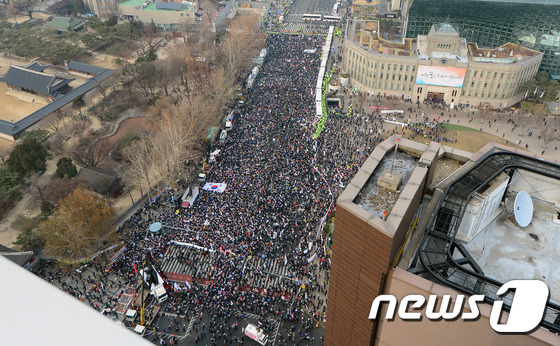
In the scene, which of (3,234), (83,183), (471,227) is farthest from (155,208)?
(471,227)

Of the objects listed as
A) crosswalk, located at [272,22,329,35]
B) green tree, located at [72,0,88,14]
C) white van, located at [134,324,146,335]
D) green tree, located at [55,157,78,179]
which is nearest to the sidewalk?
crosswalk, located at [272,22,329,35]

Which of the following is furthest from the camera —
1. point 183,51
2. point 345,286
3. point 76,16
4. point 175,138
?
point 76,16

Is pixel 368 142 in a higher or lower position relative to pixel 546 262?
lower

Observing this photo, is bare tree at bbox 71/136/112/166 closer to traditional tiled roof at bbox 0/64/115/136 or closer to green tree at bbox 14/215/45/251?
traditional tiled roof at bbox 0/64/115/136

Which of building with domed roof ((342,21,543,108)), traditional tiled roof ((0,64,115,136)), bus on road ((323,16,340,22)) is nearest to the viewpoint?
traditional tiled roof ((0,64,115,136))

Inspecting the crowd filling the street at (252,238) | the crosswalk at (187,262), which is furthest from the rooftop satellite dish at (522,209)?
the crosswalk at (187,262)

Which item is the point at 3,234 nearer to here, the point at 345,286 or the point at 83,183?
the point at 83,183
